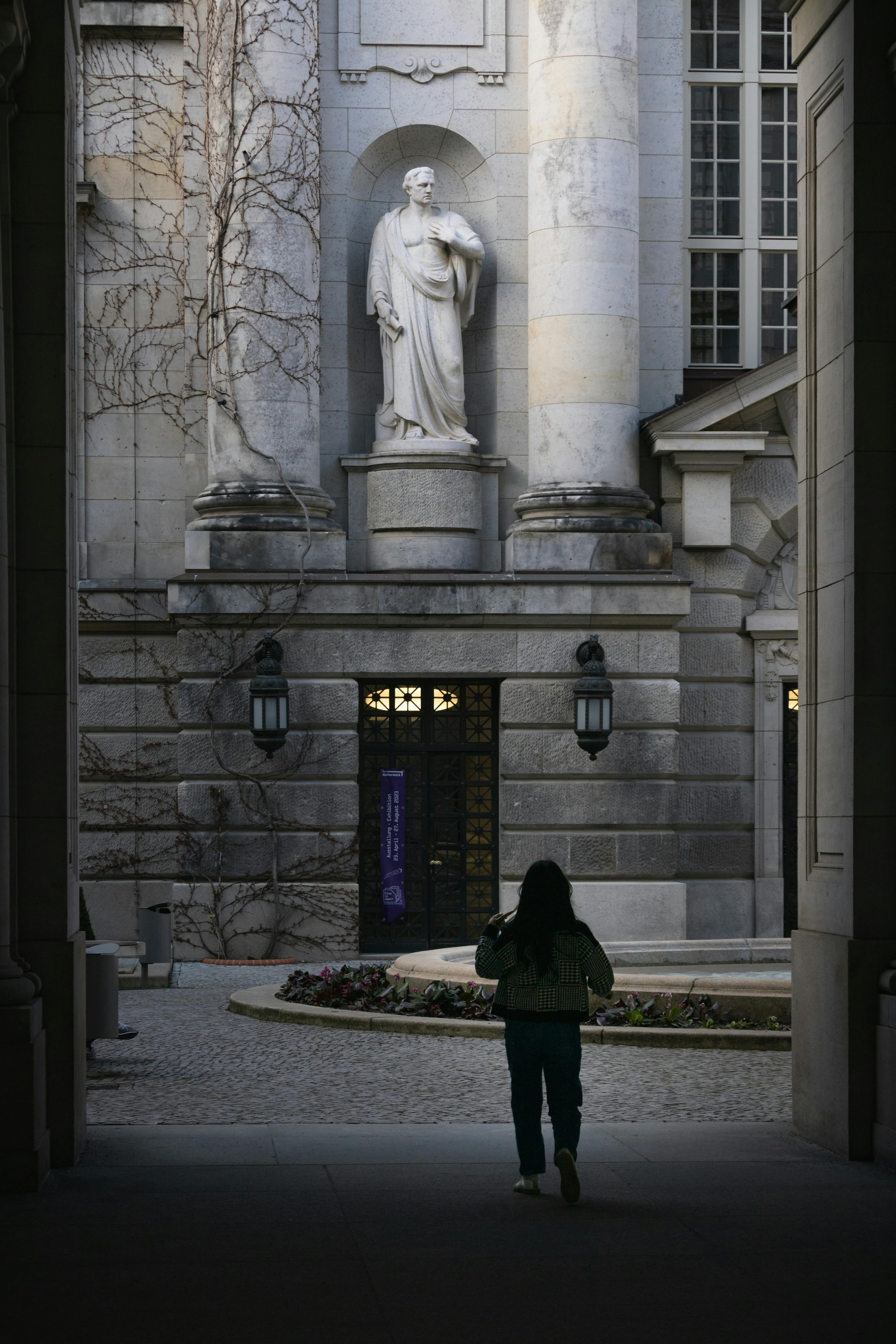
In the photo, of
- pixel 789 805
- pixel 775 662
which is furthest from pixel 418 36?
pixel 789 805

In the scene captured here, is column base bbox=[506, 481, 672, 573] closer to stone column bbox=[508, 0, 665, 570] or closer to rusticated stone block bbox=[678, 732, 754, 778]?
stone column bbox=[508, 0, 665, 570]

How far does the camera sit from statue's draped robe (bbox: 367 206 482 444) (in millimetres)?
21578

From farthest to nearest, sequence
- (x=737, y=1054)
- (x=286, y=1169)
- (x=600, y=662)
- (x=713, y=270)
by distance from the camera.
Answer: (x=713, y=270) < (x=600, y=662) < (x=737, y=1054) < (x=286, y=1169)

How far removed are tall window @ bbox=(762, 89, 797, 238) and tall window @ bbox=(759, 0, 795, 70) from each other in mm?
319

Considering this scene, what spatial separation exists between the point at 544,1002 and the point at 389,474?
1400cm

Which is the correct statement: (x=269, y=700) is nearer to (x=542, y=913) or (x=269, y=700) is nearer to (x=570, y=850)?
(x=570, y=850)

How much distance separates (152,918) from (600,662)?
20.0 feet

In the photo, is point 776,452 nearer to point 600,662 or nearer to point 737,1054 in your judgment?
point 600,662

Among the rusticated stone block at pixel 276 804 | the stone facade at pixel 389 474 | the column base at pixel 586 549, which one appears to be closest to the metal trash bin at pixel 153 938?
the stone facade at pixel 389 474

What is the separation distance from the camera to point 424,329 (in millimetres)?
21609

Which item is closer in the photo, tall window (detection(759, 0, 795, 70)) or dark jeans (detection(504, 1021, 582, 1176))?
dark jeans (detection(504, 1021, 582, 1176))

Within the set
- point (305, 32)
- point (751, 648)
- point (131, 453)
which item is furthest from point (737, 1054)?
point (305, 32)

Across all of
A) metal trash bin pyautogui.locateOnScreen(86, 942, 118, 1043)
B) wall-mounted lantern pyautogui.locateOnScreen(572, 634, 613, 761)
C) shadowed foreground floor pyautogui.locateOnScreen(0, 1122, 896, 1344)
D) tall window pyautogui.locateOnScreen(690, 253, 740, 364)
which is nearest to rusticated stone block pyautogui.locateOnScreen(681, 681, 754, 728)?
wall-mounted lantern pyautogui.locateOnScreen(572, 634, 613, 761)

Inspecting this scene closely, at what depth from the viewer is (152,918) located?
1756cm
